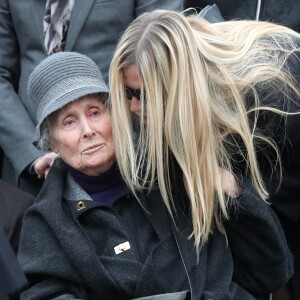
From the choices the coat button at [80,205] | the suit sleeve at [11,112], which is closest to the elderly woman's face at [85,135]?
the coat button at [80,205]

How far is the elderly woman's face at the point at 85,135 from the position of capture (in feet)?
→ 8.78

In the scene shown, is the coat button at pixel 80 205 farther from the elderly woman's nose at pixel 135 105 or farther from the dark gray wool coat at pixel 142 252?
the elderly woman's nose at pixel 135 105

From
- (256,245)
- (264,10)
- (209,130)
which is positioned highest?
(209,130)

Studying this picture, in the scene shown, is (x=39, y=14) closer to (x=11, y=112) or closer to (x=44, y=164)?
(x=11, y=112)

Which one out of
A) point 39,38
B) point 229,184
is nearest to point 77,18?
point 39,38

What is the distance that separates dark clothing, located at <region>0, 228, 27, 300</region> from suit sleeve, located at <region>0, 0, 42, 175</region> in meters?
1.22

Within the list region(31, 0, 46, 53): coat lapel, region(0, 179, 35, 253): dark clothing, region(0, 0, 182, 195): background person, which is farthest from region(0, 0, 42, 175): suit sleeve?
region(0, 179, 35, 253): dark clothing

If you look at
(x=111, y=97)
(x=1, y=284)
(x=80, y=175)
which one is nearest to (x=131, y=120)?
(x=111, y=97)

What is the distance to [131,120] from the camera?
2.64 metres

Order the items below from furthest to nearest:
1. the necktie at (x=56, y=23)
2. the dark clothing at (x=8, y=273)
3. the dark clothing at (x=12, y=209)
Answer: the necktie at (x=56, y=23) < the dark clothing at (x=12, y=209) < the dark clothing at (x=8, y=273)

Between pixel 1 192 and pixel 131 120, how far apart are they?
0.61 metres

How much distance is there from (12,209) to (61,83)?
0.49m

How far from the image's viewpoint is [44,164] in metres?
3.09

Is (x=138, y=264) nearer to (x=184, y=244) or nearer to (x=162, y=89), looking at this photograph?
(x=184, y=244)
